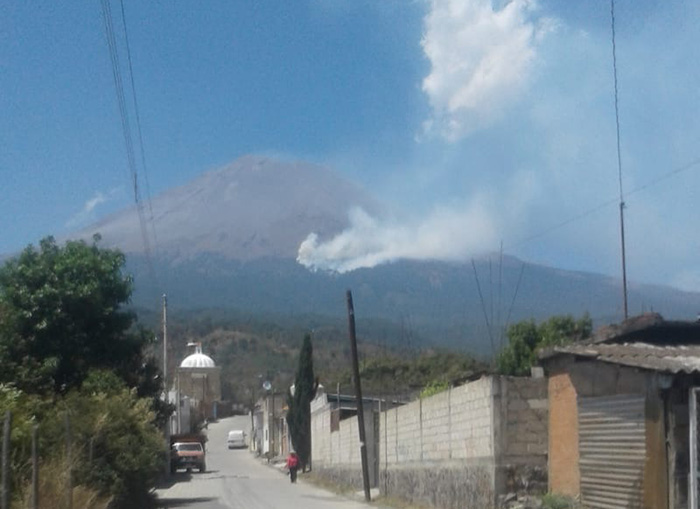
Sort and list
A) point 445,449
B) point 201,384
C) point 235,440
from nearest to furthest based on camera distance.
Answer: point 445,449 → point 235,440 → point 201,384

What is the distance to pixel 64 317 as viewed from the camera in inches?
1136

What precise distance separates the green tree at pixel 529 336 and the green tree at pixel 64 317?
19.7 metres

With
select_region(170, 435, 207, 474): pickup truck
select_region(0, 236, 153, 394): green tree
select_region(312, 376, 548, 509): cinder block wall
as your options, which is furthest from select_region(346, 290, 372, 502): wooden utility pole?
select_region(170, 435, 207, 474): pickup truck

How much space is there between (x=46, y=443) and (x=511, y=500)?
28.3ft

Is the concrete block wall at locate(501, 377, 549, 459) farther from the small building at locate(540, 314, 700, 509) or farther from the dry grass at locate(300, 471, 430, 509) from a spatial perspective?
the dry grass at locate(300, 471, 430, 509)

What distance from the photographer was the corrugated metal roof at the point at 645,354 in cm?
1566

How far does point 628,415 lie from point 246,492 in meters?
23.8

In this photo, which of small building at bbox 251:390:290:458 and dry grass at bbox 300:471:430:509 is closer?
dry grass at bbox 300:471:430:509

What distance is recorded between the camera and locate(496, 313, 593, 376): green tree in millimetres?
45844

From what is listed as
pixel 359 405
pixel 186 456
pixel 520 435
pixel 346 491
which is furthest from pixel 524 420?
pixel 186 456

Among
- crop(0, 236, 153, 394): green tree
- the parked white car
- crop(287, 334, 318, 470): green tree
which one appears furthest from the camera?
the parked white car

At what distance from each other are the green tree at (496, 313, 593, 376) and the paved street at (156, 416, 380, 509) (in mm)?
9763

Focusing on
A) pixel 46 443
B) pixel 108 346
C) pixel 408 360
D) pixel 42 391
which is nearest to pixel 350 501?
pixel 108 346

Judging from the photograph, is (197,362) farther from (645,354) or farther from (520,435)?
(645,354)
